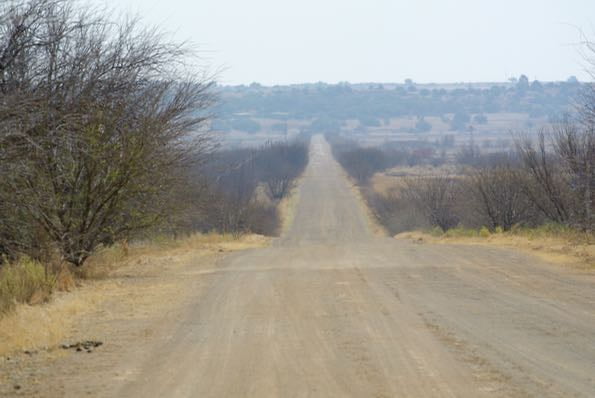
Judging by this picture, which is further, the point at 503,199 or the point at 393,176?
the point at 393,176

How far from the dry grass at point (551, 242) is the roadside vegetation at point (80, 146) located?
903 cm

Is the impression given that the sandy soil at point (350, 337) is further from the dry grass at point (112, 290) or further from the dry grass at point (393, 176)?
the dry grass at point (393, 176)

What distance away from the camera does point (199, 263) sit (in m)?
22.8

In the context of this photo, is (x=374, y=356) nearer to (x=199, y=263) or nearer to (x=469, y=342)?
(x=469, y=342)

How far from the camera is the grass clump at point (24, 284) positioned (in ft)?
47.3

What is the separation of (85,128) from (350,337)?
8.25 metres

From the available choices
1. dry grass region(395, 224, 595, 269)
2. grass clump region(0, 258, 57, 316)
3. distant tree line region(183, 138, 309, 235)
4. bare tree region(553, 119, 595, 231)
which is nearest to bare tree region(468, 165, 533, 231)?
bare tree region(553, 119, 595, 231)

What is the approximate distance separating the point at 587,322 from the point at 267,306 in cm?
477

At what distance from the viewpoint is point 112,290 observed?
55.2 ft

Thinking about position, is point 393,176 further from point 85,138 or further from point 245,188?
point 85,138

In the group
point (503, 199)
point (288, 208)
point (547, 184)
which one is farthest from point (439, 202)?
point (288, 208)

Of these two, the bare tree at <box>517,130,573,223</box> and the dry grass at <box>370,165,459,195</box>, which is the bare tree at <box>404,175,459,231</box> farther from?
the dry grass at <box>370,165,459,195</box>

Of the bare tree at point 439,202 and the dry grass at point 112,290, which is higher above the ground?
the dry grass at point 112,290

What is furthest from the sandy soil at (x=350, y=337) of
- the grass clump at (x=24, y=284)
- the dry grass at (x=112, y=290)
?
the grass clump at (x=24, y=284)
